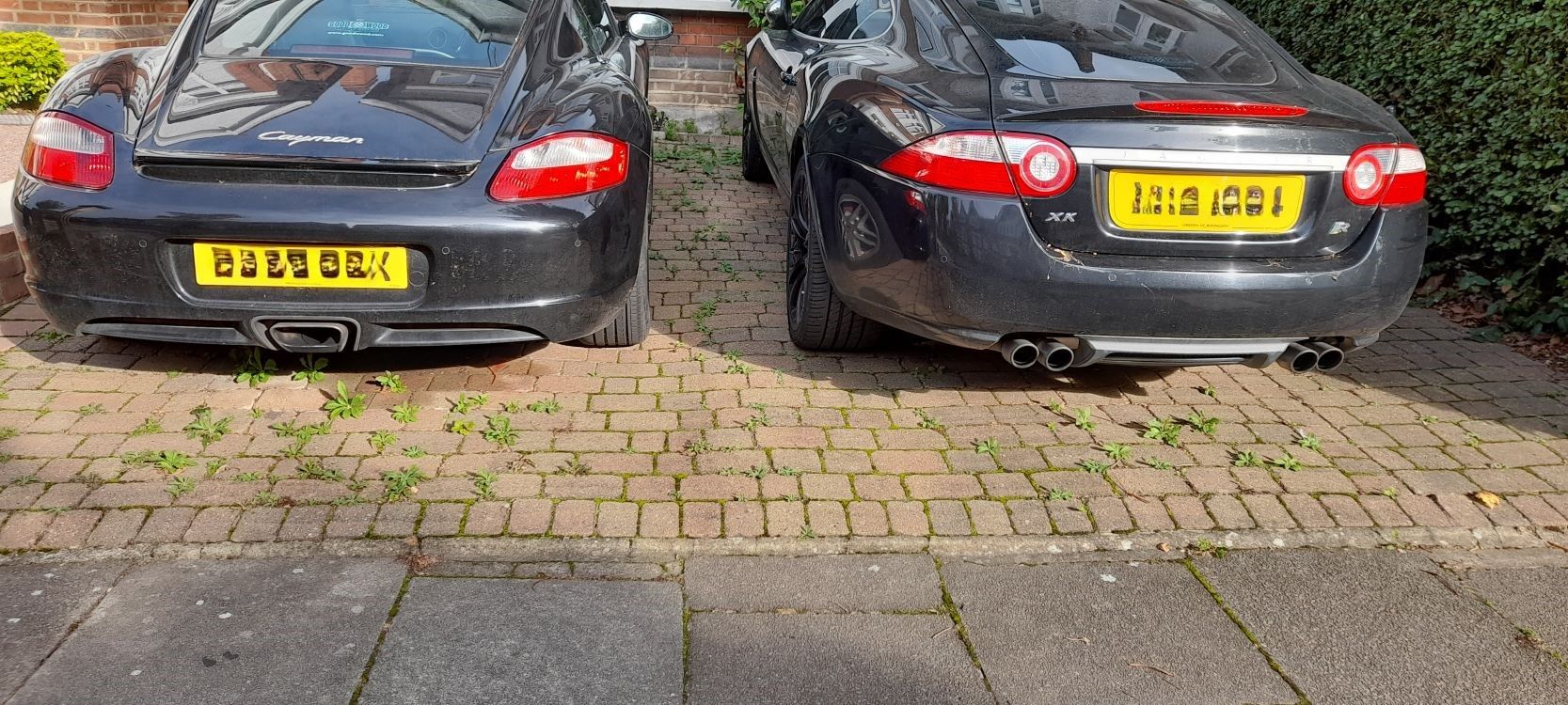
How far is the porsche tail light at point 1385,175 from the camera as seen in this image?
3.30 m

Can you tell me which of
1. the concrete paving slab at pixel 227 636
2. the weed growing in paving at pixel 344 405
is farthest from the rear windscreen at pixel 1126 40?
the concrete paving slab at pixel 227 636

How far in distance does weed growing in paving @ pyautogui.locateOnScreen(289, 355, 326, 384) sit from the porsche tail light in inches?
128

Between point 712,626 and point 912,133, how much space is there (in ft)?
5.18

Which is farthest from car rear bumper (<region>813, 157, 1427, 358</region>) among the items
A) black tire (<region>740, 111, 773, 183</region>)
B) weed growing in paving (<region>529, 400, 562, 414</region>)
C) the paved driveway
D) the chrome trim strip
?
black tire (<region>740, 111, 773, 183</region>)

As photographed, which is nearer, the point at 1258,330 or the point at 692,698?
the point at 692,698

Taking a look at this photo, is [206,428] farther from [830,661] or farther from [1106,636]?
[1106,636]

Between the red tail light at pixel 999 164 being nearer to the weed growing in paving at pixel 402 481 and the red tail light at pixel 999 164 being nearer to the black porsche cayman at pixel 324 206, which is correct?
the black porsche cayman at pixel 324 206

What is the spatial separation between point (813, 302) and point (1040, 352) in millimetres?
955

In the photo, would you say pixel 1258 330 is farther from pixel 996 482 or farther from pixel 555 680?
pixel 555 680

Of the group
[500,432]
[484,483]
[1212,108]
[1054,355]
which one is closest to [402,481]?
[484,483]

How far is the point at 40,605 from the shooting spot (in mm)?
→ 2580

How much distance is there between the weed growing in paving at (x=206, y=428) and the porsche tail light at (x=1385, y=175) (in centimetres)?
336

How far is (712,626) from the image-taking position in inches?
103

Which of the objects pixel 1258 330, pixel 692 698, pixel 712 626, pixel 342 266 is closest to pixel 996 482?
pixel 1258 330
